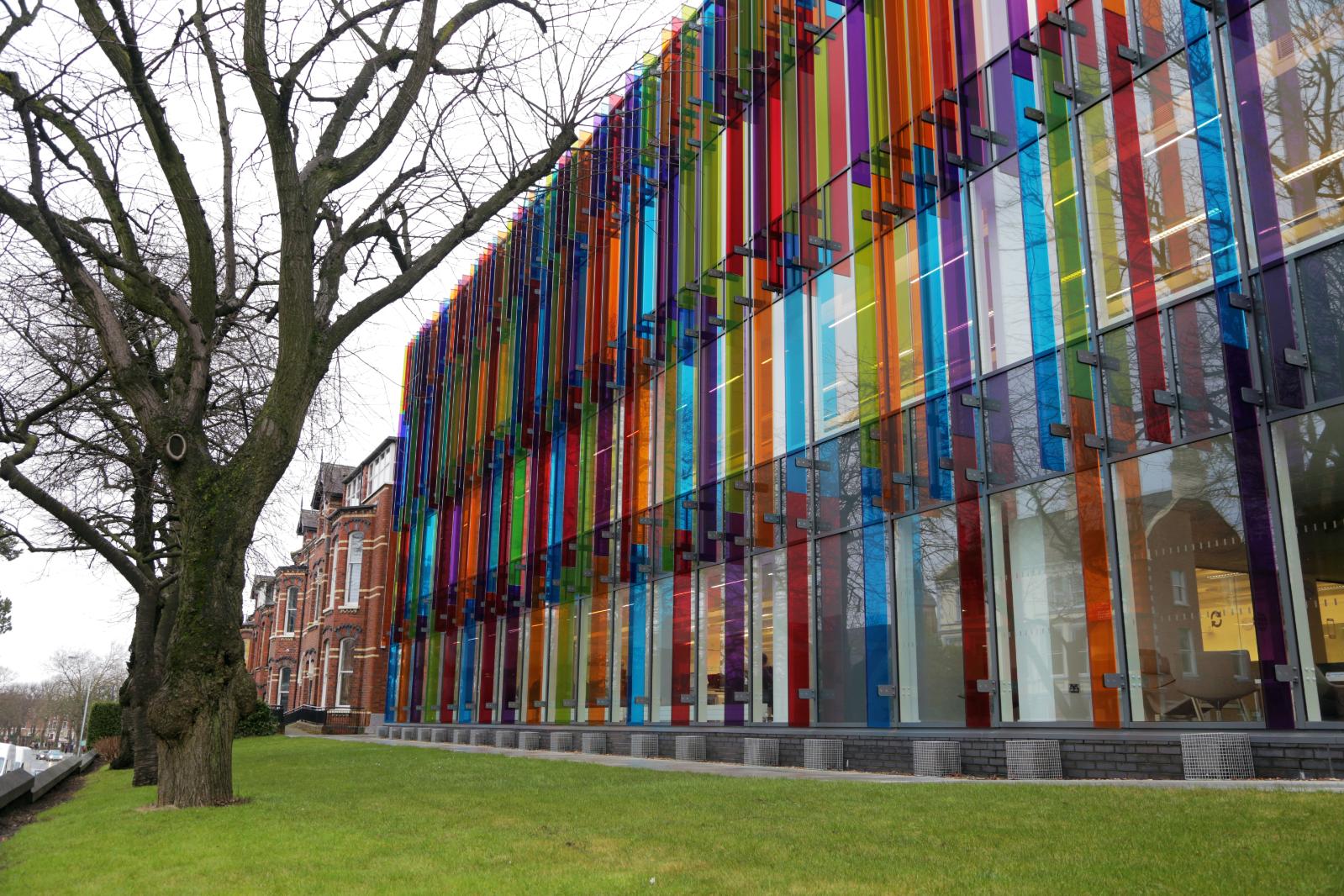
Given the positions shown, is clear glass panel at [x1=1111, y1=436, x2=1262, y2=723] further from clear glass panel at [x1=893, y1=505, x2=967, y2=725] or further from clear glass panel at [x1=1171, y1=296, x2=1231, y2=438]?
clear glass panel at [x1=893, y1=505, x2=967, y2=725]

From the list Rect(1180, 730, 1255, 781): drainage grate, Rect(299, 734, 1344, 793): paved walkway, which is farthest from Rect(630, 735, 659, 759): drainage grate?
Rect(1180, 730, 1255, 781): drainage grate

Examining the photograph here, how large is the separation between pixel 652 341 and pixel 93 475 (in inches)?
449

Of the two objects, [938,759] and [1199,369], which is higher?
[1199,369]

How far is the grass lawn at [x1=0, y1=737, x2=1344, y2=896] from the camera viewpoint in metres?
5.38

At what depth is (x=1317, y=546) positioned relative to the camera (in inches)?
381

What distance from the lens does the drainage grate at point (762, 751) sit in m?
16.3

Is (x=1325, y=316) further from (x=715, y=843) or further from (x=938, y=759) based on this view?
(x=715, y=843)

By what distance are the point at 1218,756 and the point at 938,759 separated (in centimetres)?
364

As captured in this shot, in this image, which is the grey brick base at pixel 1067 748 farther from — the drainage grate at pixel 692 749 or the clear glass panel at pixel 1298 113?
the clear glass panel at pixel 1298 113

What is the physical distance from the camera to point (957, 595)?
44.5ft

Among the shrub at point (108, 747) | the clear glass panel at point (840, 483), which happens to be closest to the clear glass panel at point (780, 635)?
the clear glass panel at point (840, 483)

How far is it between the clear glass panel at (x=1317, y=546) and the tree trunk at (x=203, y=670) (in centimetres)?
1009

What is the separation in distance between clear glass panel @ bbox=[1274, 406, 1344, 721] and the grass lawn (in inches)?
96.8

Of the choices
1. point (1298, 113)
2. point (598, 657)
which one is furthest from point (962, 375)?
point (598, 657)
